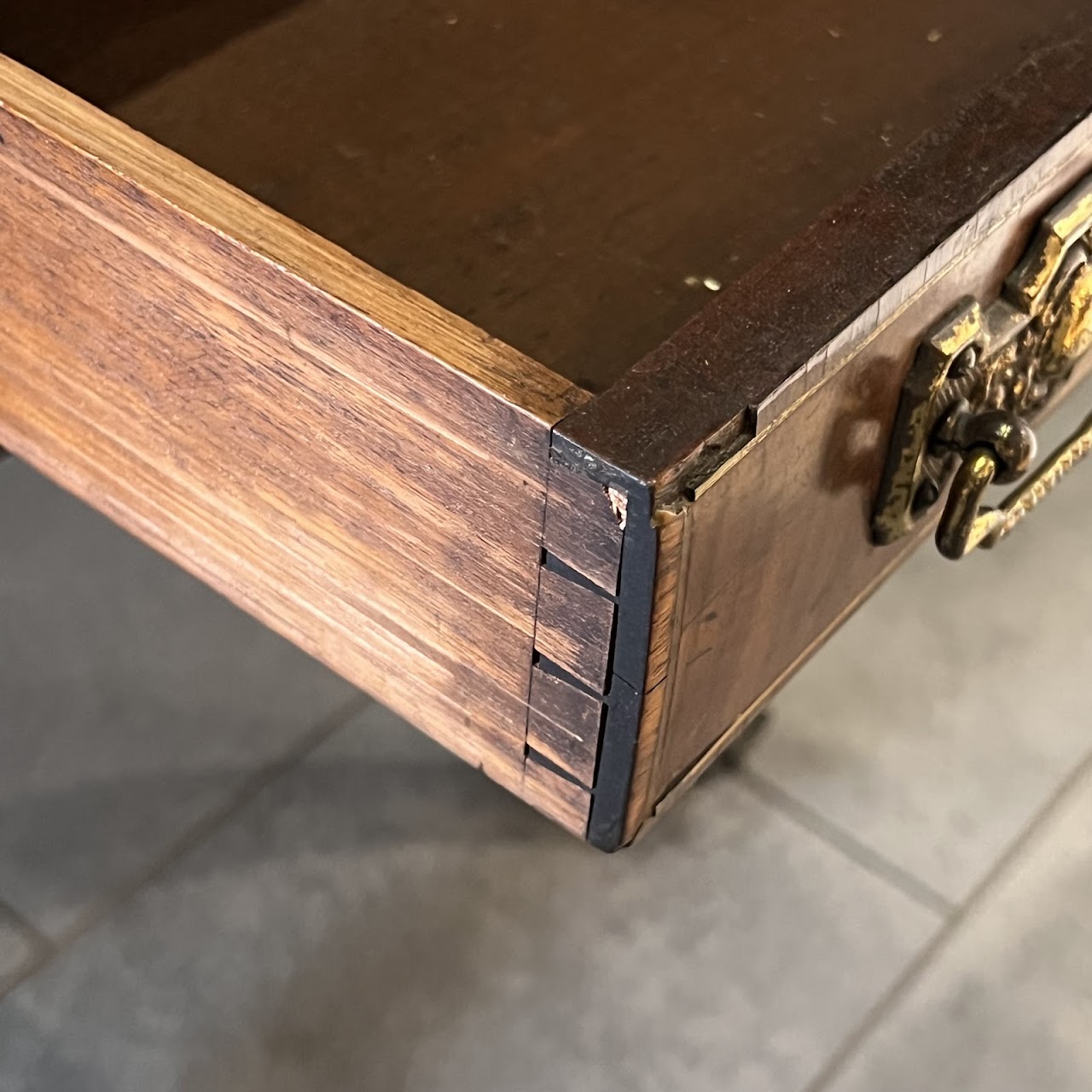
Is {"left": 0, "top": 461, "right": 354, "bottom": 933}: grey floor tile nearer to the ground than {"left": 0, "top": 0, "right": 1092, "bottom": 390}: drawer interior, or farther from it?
nearer to the ground

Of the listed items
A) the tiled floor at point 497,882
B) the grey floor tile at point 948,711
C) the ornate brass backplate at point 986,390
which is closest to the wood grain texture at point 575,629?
the ornate brass backplate at point 986,390

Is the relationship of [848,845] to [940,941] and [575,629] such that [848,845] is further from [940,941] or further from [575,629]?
[575,629]

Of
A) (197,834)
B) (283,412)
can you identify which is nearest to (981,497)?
(283,412)

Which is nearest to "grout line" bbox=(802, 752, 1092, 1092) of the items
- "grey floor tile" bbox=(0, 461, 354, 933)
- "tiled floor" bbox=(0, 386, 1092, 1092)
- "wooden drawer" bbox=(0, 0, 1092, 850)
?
"tiled floor" bbox=(0, 386, 1092, 1092)

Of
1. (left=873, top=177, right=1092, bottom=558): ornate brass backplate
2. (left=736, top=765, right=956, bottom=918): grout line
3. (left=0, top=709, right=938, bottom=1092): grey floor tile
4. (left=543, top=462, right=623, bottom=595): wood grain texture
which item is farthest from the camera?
(left=736, top=765, right=956, bottom=918): grout line

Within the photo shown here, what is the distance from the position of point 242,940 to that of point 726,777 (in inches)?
14.6

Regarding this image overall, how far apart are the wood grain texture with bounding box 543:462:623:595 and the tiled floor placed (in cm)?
50

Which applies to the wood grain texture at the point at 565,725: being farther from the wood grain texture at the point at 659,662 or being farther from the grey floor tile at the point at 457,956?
the grey floor tile at the point at 457,956

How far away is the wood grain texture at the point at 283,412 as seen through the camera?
45cm

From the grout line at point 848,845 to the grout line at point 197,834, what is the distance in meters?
0.31

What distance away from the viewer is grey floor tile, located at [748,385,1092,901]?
98 cm

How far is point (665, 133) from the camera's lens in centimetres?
62

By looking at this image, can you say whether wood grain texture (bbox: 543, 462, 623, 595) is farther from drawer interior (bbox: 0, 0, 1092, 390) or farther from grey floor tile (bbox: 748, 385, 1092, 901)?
grey floor tile (bbox: 748, 385, 1092, 901)

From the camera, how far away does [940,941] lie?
3.00 ft
